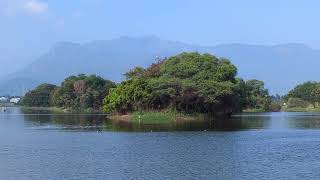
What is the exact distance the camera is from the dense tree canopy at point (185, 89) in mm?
75062

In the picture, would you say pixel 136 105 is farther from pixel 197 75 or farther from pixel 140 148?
pixel 140 148

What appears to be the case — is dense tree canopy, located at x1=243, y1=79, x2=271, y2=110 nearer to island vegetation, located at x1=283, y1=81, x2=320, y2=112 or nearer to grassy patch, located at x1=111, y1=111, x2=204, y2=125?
island vegetation, located at x1=283, y1=81, x2=320, y2=112

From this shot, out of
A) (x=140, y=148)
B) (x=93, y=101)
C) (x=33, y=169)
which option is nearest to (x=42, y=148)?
(x=140, y=148)

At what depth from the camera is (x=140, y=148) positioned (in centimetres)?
3728

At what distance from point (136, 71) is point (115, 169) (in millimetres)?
64357

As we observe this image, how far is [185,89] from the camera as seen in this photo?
7488 cm

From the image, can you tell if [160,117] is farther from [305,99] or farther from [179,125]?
[305,99]

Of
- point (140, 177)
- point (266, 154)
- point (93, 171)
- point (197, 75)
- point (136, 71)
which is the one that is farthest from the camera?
point (136, 71)

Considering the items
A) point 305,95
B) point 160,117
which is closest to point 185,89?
point 160,117

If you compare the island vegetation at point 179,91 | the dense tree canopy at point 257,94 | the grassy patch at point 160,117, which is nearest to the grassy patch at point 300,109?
the dense tree canopy at point 257,94

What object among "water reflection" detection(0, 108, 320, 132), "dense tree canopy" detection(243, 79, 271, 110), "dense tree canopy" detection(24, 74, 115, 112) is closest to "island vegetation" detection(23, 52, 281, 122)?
"water reflection" detection(0, 108, 320, 132)

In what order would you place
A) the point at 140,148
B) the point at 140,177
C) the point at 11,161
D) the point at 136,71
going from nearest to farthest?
the point at 140,177 < the point at 11,161 < the point at 140,148 < the point at 136,71

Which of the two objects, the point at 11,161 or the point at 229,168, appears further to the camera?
the point at 11,161

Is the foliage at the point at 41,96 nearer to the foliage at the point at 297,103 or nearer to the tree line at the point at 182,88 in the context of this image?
the foliage at the point at 297,103
